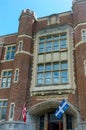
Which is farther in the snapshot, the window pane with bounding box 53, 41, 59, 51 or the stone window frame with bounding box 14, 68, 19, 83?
the window pane with bounding box 53, 41, 59, 51

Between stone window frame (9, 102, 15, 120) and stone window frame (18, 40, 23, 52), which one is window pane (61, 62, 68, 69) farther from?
stone window frame (9, 102, 15, 120)

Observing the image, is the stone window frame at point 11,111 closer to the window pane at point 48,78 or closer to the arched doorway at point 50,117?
the arched doorway at point 50,117

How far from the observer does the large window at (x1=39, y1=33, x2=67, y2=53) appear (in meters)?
17.9

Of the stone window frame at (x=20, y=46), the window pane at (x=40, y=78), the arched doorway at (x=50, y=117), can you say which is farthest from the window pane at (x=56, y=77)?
the stone window frame at (x=20, y=46)

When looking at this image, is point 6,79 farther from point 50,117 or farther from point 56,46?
point 56,46

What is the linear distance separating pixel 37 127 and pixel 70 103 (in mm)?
3552

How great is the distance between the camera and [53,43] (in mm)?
18266

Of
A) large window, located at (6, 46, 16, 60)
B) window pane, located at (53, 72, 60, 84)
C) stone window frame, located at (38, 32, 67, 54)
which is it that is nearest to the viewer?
window pane, located at (53, 72, 60, 84)

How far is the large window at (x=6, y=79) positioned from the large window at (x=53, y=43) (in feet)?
11.8

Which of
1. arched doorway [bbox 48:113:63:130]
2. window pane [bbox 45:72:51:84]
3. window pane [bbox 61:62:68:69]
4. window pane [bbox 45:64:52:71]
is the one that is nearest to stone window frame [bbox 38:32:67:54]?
window pane [bbox 45:64:52:71]

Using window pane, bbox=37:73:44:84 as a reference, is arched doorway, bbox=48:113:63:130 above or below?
below

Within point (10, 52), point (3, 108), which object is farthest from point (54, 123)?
point (10, 52)

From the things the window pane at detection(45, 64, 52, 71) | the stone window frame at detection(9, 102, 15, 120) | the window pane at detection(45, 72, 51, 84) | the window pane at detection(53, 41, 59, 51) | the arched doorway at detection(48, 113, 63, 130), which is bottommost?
the arched doorway at detection(48, 113, 63, 130)

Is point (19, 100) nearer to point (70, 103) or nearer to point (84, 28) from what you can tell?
point (70, 103)
